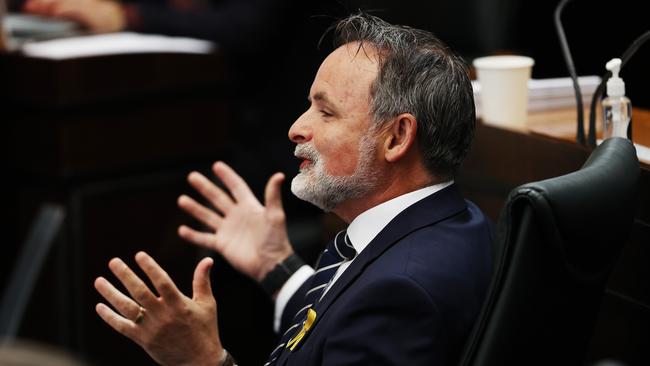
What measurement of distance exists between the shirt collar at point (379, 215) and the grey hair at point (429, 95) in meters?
0.03

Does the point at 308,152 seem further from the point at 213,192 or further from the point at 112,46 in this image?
the point at 112,46

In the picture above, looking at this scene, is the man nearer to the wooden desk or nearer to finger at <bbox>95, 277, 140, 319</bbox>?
finger at <bbox>95, 277, 140, 319</bbox>

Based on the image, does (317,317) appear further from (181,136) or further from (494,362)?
(181,136)

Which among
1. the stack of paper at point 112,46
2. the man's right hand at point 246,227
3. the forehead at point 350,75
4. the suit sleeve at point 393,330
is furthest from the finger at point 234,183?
the stack of paper at point 112,46

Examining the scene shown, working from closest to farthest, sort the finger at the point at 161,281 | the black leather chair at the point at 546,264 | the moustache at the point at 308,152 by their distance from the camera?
the black leather chair at the point at 546,264
the finger at the point at 161,281
the moustache at the point at 308,152

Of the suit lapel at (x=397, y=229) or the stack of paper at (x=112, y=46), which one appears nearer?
the suit lapel at (x=397, y=229)

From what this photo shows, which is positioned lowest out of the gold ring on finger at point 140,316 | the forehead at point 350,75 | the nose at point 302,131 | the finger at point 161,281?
the gold ring on finger at point 140,316

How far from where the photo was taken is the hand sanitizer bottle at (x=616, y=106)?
1.74 meters

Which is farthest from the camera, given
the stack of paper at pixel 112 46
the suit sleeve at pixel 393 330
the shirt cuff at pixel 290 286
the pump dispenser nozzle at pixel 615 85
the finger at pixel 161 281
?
the stack of paper at pixel 112 46

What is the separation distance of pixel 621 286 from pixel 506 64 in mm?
534

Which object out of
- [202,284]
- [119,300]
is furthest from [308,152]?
[119,300]

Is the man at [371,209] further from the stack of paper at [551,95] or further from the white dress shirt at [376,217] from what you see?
the stack of paper at [551,95]

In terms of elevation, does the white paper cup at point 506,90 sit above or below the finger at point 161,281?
above

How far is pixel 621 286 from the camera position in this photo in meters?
1.72
